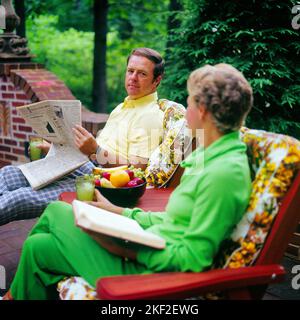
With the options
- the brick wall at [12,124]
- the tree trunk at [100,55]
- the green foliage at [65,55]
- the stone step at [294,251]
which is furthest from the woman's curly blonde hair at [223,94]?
the green foliage at [65,55]

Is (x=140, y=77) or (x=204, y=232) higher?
(x=140, y=77)

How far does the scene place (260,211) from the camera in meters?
1.79

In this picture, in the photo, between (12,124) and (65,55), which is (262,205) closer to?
(12,124)

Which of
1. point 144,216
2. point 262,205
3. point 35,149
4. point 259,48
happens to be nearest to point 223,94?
point 262,205

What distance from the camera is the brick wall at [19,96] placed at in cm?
487

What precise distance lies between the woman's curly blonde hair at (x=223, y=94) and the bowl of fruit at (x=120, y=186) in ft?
2.20

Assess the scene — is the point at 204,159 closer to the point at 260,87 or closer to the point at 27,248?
the point at 27,248

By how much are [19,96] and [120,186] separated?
3.12 metres

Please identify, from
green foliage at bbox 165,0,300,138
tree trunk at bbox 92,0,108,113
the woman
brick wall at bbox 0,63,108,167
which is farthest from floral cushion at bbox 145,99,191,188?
tree trunk at bbox 92,0,108,113

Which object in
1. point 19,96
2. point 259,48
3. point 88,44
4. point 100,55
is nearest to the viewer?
point 259,48

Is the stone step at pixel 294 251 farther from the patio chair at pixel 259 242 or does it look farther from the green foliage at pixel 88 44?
the green foliage at pixel 88 44

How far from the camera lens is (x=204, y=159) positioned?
1847mm

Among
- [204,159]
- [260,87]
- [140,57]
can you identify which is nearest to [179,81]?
[260,87]

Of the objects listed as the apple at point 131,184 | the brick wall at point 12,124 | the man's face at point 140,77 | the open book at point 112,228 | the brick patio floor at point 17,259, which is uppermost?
the man's face at point 140,77
